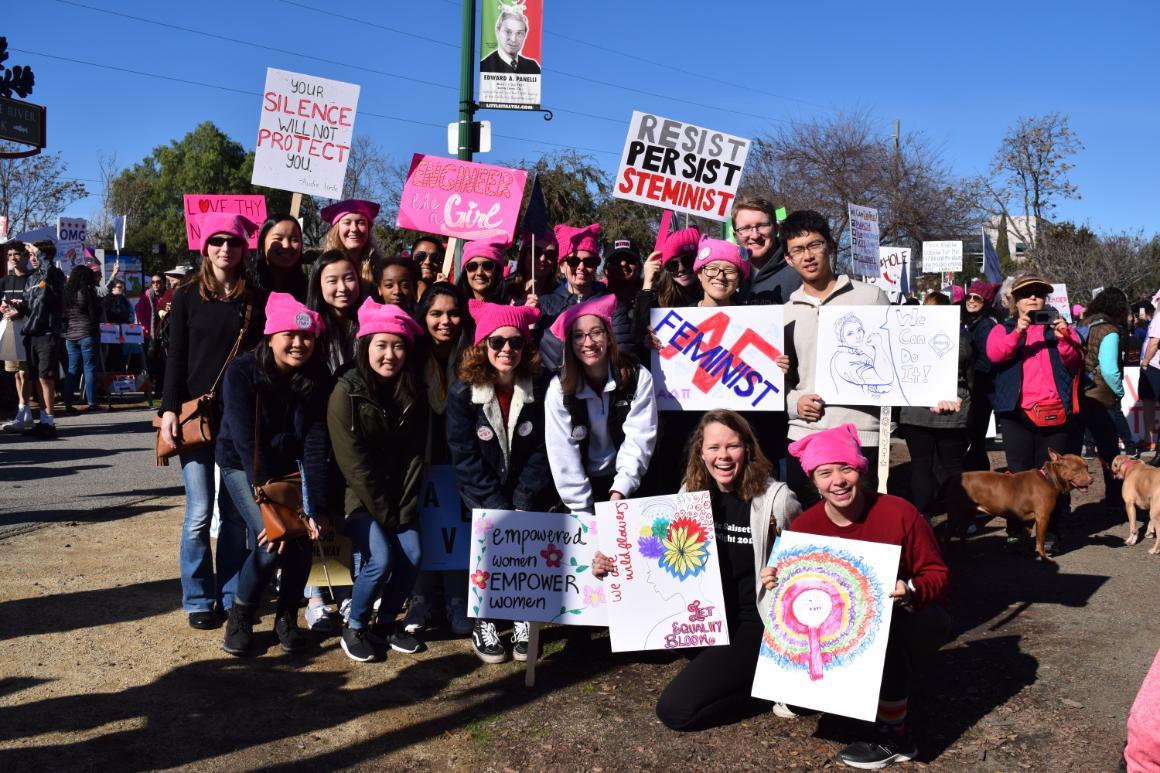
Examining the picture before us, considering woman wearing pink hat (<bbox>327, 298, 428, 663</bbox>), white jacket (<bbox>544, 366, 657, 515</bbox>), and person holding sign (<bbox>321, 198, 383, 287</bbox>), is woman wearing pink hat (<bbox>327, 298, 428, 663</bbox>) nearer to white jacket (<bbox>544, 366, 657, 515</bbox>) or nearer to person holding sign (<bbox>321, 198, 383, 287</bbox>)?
white jacket (<bbox>544, 366, 657, 515</bbox>)

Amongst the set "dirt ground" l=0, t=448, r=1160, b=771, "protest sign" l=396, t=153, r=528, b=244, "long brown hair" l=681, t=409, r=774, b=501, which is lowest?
"dirt ground" l=0, t=448, r=1160, b=771

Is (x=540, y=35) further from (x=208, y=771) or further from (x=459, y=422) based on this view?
(x=208, y=771)

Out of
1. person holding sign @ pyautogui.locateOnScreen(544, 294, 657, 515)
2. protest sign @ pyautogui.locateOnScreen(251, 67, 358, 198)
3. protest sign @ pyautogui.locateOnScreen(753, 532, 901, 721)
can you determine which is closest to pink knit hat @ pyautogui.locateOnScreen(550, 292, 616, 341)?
person holding sign @ pyautogui.locateOnScreen(544, 294, 657, 515)

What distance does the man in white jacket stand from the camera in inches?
202

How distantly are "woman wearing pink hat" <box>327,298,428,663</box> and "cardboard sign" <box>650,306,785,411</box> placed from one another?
1.34 m

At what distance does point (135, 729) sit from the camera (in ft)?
13.5

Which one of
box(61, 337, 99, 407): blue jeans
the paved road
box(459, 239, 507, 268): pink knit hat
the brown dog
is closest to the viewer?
box(459, 239, 507, 268): pink knit hat

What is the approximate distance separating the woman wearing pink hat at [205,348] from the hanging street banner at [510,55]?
5645mm

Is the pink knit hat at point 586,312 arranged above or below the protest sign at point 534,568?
above

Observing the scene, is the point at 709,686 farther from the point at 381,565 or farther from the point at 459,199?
the point at 459,199

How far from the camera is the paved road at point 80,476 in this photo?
823 centimetres

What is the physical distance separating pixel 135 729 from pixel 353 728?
0.88m

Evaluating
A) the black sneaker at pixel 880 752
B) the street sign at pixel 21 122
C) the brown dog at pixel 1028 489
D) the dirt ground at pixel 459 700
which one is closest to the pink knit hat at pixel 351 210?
the dirt ground at pixel 459 700

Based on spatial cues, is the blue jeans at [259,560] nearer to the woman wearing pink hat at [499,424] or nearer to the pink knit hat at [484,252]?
the woman wearing pink hat at [499,424]
